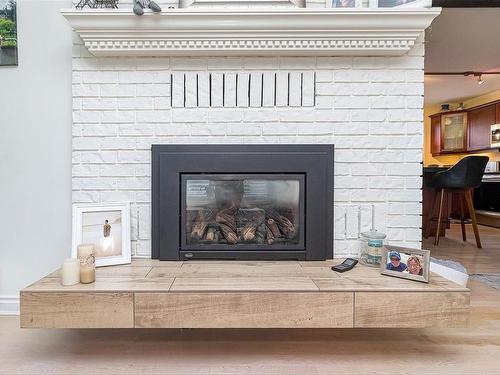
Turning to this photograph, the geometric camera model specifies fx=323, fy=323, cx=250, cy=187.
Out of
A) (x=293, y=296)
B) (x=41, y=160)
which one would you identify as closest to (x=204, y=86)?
(x=41, y=160)

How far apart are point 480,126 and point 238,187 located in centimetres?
535

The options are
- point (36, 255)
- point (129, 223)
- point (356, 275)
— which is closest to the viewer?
point (356, 275)

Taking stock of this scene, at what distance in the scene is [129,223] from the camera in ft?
5.27

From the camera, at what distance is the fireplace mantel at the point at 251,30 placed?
146 cm

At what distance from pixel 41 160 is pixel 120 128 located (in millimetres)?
464

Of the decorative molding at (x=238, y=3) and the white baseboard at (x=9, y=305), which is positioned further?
the white baseboard at (x=9, y=305)

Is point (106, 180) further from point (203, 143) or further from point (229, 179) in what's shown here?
point (229, 179)

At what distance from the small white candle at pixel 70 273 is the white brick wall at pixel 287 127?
1.33ft

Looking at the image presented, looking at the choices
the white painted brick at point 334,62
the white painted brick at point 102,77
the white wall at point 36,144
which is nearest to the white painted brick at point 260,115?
the white painted brick at point 334,62

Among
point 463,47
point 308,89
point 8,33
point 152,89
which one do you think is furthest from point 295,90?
point 463,47

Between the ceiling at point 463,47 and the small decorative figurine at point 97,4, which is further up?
the ceiling at point 463,47

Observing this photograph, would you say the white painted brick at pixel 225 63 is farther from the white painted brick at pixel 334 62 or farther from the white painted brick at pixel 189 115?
the white painted brick at pixel 334 62

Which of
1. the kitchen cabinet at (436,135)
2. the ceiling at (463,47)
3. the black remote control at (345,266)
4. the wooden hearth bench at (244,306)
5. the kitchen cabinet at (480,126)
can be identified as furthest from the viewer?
the kitchen cabinet at (436,135)

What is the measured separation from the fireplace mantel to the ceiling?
0.45 meters
